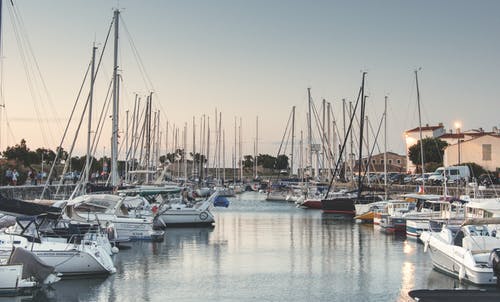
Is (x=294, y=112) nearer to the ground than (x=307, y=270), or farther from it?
farther from it

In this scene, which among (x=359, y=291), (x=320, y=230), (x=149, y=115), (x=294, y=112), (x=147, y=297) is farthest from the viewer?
(x=294, y=112)

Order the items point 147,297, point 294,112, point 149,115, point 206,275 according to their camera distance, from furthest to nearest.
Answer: point 294,112, point 149,115, point 206,275, point 147,297

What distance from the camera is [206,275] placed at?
27.5 meters

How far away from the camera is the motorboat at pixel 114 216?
3519 cm

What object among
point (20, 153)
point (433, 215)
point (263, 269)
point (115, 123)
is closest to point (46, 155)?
point (20, 153)

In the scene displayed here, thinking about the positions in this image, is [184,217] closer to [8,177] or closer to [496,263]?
[8,177]

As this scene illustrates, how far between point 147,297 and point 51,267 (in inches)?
132

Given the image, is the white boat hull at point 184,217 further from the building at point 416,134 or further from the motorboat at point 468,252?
the building at point 416,134

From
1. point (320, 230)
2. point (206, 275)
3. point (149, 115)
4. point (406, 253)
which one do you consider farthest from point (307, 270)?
point (149, 115)

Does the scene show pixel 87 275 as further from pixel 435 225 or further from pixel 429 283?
pixel 435 225

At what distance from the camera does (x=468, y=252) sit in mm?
24266

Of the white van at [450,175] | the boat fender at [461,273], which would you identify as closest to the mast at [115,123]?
the boat fender at [461,273]

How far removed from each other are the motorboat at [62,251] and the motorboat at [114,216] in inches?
342

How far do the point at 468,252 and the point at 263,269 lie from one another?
898cm
